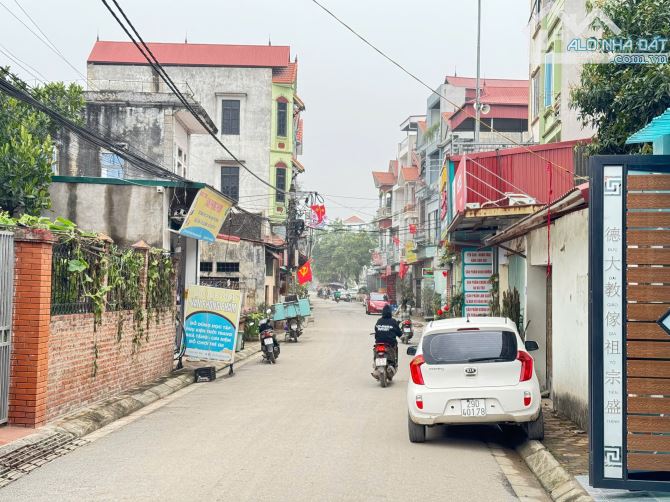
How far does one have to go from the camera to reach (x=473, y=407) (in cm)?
1052

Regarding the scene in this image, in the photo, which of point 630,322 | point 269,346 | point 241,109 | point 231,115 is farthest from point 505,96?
point 630,322

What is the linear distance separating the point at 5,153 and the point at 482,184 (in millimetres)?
13561

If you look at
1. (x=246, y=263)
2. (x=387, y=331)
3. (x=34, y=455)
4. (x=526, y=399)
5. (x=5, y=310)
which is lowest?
(x=34, y=455)

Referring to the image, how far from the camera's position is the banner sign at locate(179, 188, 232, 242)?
21.4m

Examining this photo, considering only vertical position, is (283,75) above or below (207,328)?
above

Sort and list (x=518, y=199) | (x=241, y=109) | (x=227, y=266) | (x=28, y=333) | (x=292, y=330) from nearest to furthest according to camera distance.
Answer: (x=28, y=333), (x=518, y=199), (x=292, y=330), (x=227, y=266), (x=241, y=109)

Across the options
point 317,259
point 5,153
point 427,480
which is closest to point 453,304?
point 5,153

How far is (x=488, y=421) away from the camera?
1055cm

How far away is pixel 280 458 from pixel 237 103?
148ft

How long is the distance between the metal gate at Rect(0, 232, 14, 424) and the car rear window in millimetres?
5257

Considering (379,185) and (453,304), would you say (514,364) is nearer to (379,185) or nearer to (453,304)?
(453,304)

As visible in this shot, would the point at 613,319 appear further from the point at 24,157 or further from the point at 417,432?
the point at 24,157

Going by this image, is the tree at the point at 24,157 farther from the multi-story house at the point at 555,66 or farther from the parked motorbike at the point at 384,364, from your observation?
the multi-story house at the point at 555,66

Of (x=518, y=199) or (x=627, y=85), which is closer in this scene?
(x=627, y=85)
